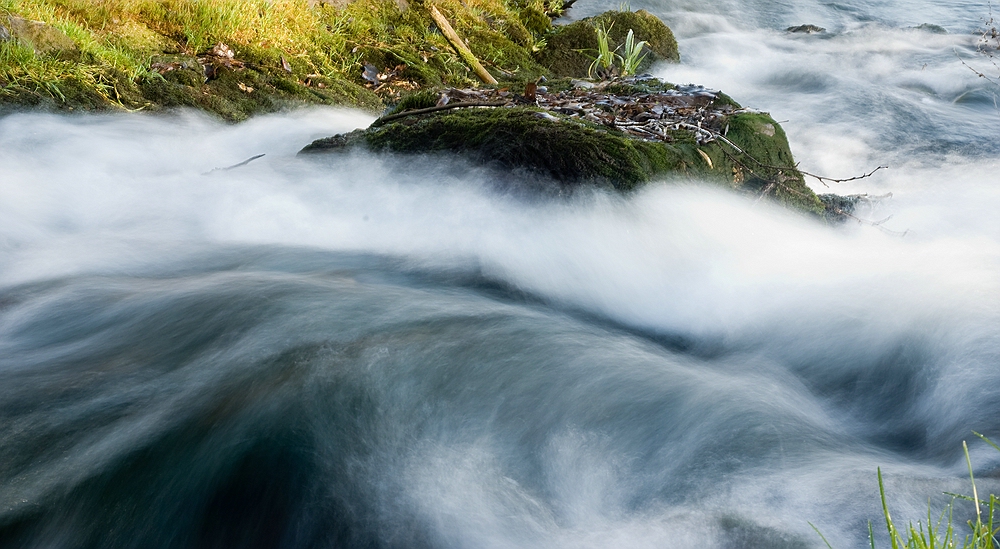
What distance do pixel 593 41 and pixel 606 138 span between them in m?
6.51

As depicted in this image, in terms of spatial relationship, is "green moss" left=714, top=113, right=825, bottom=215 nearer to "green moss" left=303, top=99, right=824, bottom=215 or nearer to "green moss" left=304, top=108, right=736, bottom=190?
"green moss" left=303, top=99, right=824, bottom=215

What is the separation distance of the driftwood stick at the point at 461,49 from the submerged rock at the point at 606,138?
9.16 feet

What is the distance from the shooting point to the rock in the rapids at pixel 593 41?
9.92 metres

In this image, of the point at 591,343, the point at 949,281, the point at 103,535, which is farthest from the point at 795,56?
the point at 103,535

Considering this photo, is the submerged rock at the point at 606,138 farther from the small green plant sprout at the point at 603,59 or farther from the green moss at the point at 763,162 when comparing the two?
the small green plant sprout at the point at 603,59

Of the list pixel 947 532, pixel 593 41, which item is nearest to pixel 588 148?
pixel 947 532

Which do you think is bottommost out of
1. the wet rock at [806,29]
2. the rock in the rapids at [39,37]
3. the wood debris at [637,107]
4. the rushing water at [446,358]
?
the rushing water at [446,358]

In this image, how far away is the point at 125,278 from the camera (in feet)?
12.7

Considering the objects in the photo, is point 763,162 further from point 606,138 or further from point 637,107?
point 606,138

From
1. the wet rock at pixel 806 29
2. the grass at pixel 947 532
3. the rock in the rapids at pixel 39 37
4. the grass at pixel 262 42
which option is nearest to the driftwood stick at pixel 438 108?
the grass at pixel 262 42

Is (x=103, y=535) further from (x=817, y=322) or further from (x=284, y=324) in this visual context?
(x=817, y=322)

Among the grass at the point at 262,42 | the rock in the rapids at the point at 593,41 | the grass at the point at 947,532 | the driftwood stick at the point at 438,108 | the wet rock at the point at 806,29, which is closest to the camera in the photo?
the grass at the point at 947,532

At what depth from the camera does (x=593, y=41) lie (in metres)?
10.1

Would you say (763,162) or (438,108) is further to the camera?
(438,108)
